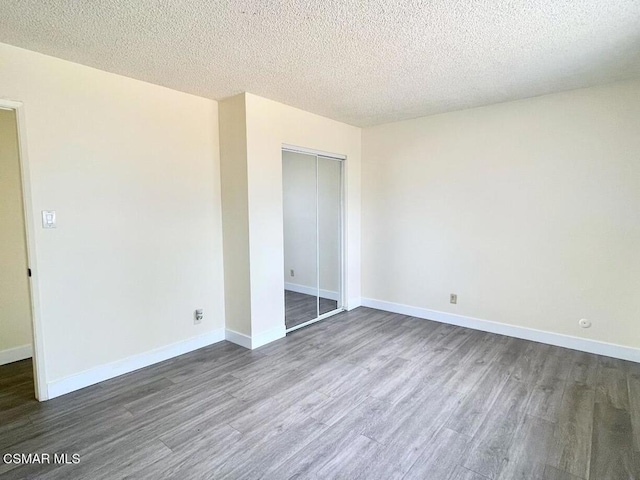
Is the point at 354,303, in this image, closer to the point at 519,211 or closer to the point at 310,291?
the point at 310,291

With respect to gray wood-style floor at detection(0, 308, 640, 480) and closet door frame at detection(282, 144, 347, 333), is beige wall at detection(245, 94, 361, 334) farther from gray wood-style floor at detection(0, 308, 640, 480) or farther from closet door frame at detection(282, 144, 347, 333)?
gray wood-style floor at detection(0, 308, 640, 480)

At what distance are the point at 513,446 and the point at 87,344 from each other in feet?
10.3

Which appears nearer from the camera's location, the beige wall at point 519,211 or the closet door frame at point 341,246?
the beige wall at point 519,211

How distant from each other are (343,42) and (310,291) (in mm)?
2910

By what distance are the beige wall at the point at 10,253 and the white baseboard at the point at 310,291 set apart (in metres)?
2.57

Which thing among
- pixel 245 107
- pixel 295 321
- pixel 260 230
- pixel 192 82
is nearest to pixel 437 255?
pixel 295 321

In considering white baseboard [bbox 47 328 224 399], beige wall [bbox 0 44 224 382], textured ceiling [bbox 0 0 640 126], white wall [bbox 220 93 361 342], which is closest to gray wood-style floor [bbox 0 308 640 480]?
white baseboard [bbox 47 328 224 399]

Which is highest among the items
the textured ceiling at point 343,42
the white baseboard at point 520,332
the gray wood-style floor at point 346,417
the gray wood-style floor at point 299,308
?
the textured ceiling at point 343,42

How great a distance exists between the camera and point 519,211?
363 centimetres

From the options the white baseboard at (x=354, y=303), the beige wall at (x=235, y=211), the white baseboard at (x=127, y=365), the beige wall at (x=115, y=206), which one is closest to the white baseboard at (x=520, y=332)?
the white baseboard at (x=354, y=303)

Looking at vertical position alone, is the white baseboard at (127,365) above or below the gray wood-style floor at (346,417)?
above

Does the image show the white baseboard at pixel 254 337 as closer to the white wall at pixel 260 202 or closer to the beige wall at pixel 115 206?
the white wall at pixel 260 202

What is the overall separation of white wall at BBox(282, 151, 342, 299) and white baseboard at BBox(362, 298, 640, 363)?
3.04ft

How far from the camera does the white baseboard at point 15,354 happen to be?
3.21 meters
